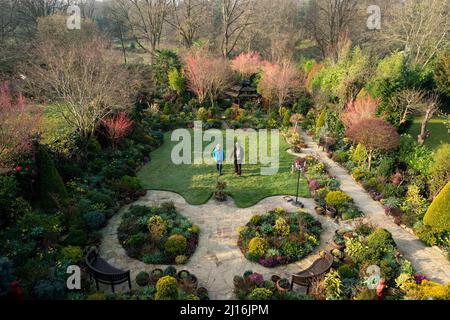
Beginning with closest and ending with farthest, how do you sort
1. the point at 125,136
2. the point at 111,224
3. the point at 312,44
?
1. the point at 111,224
2. the point at 125,136
3. the point at 312,44

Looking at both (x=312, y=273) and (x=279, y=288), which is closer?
(x=279, y=288)

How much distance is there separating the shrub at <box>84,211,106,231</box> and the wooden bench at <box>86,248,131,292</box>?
2142mm

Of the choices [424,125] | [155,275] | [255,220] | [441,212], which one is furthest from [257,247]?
[424,125]

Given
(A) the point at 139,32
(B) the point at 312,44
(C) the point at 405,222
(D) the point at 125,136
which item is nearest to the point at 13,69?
(D) the point at 125,136

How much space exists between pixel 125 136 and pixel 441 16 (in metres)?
26.3

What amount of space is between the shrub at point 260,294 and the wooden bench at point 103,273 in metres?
3.66

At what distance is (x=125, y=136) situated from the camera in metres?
18.6

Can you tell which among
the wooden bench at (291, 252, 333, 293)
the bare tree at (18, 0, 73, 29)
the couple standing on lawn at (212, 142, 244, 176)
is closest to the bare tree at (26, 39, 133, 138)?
the couple standing on lawn at (212, 142, 244, 176)

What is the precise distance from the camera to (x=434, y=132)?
835 inches

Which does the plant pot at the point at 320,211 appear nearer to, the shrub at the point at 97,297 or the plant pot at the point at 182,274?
the plant pot at the point at 182,274

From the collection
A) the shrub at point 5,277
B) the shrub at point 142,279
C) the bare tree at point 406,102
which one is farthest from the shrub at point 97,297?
the bare tree at point 406,102

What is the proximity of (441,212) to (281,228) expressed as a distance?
598 centimetres

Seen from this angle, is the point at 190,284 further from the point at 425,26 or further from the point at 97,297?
the point at 425,26
